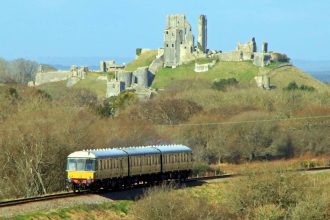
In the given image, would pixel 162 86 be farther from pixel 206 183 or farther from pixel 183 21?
pixel 206 183

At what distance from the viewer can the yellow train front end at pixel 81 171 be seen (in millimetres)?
43344

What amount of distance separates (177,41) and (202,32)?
7.05 m

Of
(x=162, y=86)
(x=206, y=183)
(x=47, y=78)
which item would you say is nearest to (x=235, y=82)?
(x=162, y=86)

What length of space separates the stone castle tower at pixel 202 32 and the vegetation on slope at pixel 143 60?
1100 centimetres

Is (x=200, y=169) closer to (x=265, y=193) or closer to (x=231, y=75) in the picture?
(x=265, y=193)

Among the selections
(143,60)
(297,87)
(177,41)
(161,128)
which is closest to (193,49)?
(177,41)

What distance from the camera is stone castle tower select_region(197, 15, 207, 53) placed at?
181125 mm

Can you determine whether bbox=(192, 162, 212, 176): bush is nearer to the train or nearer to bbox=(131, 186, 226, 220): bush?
the train

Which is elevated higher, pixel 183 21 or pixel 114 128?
pixel 183 21

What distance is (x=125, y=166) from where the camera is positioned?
46719mm

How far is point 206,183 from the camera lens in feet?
171

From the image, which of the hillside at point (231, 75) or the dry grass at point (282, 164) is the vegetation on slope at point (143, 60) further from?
the dry grass at point (282, 164)

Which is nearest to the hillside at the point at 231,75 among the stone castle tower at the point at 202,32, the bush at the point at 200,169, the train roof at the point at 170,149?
the stone castle tower at the point at 202,32

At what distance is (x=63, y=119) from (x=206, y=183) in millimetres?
20543
